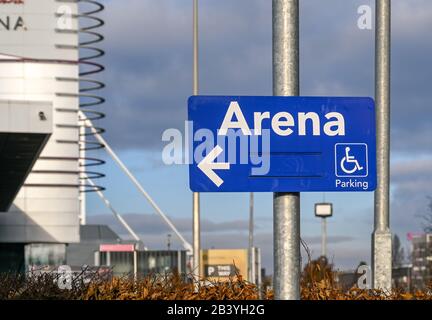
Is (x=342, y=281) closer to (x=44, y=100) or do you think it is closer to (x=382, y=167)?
(x=382, y=167)

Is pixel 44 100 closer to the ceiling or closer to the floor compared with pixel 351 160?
closer to the ceiling

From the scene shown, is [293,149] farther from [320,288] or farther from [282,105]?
[320,288]

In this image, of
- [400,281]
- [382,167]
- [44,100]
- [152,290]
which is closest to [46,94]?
[44,100]

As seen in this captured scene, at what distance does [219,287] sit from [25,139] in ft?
115

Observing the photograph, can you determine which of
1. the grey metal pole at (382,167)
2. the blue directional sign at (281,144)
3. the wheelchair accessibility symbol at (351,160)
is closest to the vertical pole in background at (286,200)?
the blue directional sign at (281,144)

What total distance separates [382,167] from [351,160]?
816 cm

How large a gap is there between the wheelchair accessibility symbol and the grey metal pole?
7.90m

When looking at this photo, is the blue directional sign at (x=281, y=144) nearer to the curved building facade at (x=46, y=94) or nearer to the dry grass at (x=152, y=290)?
the dry grass at (x=152, y=290)

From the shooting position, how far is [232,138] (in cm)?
1066

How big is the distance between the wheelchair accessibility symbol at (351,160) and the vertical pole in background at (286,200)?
508 mm

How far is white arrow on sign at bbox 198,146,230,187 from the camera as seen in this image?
35.1 feet

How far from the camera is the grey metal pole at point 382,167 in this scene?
18906mm

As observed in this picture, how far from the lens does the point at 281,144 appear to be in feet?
35.5
